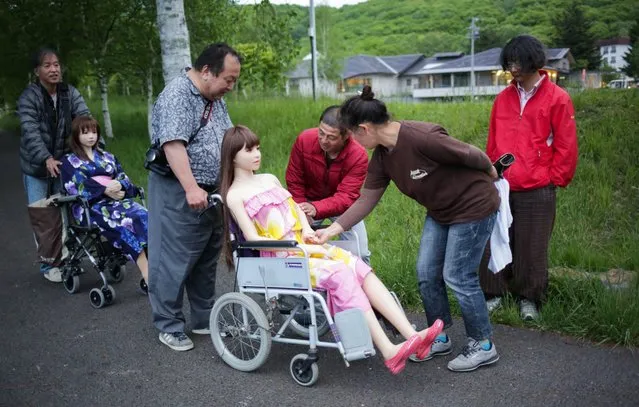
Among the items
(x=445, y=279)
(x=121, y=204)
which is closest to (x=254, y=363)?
(x=445, y=279)

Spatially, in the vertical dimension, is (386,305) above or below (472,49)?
below

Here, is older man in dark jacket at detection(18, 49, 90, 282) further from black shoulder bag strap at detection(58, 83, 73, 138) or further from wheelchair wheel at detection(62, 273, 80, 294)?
wheelchair wheel at detection(62, 273, 80, 294)

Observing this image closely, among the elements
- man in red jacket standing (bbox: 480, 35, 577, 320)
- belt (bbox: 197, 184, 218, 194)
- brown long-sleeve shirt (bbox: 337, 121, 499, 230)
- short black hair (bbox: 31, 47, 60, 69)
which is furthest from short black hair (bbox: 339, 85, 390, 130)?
short black hair (bbox: 31, 47, 60, 69)

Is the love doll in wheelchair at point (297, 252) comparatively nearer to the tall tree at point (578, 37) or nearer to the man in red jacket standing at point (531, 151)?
the man in red jacket standing at point (531, 151)

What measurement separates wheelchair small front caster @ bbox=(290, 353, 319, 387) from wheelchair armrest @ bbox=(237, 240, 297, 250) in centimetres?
66

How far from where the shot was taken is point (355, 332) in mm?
3352

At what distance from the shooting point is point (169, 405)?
3.44m

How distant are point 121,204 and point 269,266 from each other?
2.34 m

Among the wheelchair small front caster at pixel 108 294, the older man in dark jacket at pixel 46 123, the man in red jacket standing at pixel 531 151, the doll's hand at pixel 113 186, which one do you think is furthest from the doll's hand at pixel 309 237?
the older man in dark jacket at pixel 46 123

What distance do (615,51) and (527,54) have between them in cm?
773

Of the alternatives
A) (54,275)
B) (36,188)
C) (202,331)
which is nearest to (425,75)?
(36,188)

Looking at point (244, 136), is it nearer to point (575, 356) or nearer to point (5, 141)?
point (575, 356)

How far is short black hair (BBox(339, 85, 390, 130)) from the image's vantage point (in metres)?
3.44

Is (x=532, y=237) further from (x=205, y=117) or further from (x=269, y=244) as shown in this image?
(x=205, y=117)
